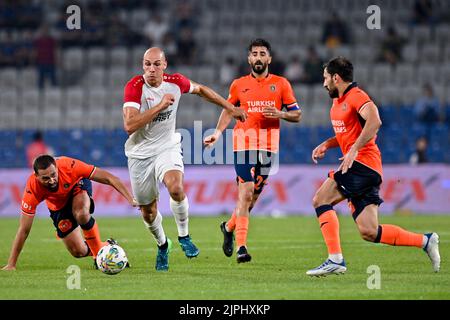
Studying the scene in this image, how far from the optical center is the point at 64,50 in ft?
88.7

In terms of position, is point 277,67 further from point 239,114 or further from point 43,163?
point 43,163

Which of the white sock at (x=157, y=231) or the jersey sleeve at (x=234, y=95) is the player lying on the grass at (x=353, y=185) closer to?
the white sock at (x=157, y=231)

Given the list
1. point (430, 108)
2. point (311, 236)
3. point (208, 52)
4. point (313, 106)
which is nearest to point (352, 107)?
point (311, 236)

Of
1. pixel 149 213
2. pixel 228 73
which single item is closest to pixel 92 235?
pixel 149 213

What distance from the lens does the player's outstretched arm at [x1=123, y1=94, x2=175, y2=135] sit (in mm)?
10141

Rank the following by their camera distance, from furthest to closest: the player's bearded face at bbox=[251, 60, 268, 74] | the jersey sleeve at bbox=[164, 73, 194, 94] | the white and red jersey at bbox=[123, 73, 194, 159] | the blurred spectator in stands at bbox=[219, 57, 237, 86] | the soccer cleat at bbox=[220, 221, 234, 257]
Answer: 1. the blurred spectator in stands at bbox=[219, 57, 237, 86]
2. the player's bearded face at bbox=[251, 60, 268, 74]
3. the soccer cleat at bbox=[220, 221, 234, 257]
4. the jersey sleeve at bbox=[164, 73, 194, 94]
5. the white and red jersey at bbox=[123, 73, 194, 159]

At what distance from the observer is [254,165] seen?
1185 cm

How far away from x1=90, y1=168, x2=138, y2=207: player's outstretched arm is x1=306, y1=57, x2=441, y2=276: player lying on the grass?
6.69 feet

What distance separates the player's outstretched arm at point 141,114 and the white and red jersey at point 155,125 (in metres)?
0.28

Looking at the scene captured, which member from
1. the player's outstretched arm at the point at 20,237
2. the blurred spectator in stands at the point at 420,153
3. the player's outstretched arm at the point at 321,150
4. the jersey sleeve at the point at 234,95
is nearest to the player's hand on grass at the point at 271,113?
the player's outstretched arm at the point at 321,150

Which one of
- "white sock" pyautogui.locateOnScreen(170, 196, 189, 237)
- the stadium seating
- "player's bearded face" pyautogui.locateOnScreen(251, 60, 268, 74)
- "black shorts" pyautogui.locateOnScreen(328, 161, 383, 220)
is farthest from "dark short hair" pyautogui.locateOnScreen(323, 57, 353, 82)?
the stadium seating

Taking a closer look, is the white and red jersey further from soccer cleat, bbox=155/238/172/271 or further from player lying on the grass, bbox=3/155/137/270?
soccer cleat, bbox=155/238/172/271

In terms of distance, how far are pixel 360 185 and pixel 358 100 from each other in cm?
88

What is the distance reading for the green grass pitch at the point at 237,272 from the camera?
8.42 metres
